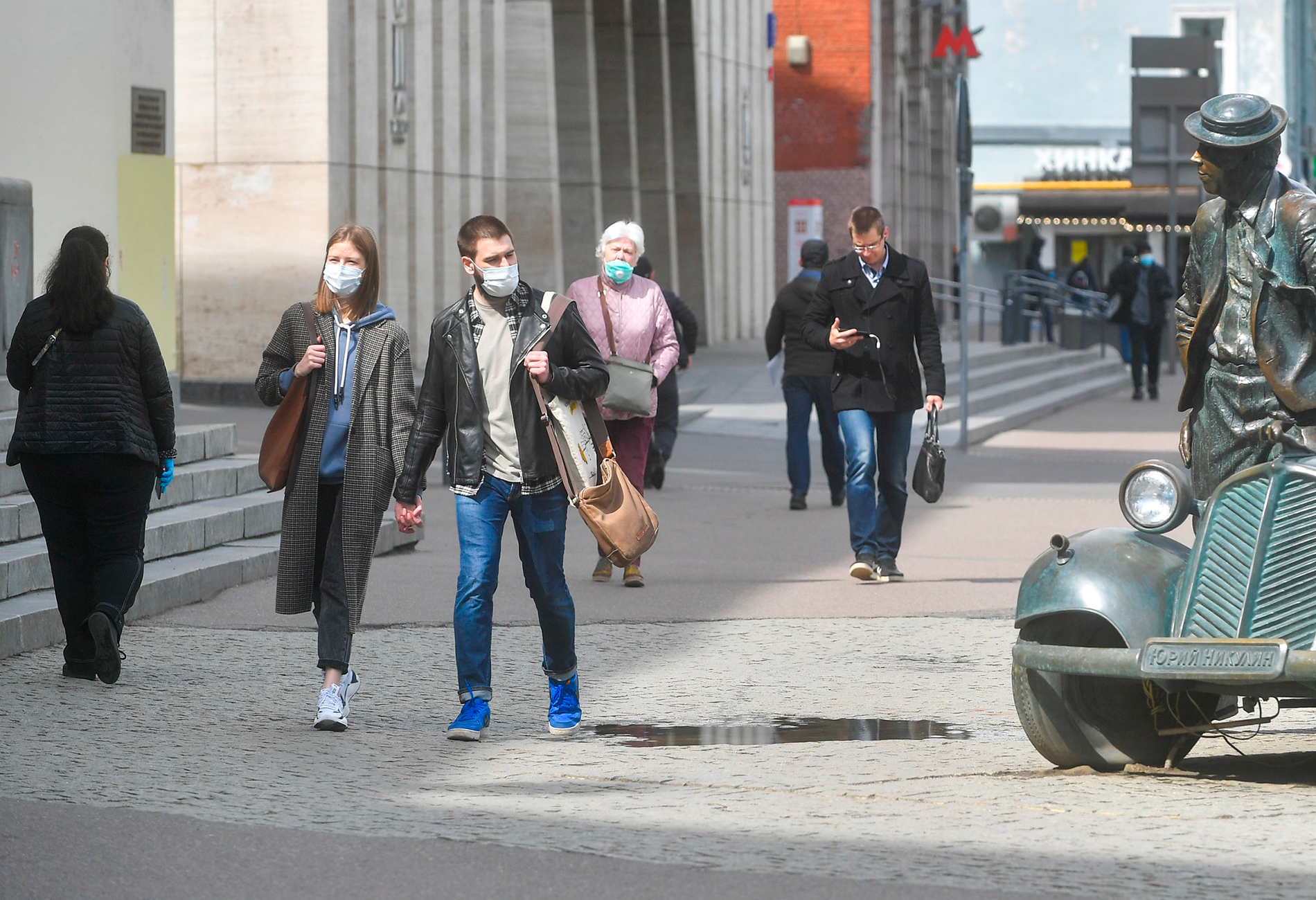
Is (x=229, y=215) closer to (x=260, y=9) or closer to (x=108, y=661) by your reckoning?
(x=260, y=9)

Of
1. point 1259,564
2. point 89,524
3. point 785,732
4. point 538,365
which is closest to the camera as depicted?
point 1259,564

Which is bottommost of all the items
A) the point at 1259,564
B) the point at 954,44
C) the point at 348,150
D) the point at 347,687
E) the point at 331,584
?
the point at 347,687

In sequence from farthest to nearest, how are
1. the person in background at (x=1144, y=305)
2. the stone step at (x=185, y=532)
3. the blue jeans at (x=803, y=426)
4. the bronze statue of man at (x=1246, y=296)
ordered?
the person in background at (x=1144, y=305), the blue jeans at (x=803, y=426), the stone step at (x=185, y=532), the bronze statue of man at (x=1246, y=296)

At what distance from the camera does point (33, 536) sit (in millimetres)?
9688

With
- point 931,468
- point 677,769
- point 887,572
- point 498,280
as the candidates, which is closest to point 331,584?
point 498,280

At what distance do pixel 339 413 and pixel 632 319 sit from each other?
3.41m

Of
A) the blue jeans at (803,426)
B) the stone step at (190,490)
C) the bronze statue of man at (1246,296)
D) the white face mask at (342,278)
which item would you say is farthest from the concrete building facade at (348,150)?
the bronze statue of man at (1246,296)

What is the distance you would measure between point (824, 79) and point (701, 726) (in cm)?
3776

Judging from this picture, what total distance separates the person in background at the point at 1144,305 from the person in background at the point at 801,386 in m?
12.9

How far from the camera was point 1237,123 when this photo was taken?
636 centimetres

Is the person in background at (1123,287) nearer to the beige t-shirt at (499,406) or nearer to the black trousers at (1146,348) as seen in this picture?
the black trousers at (1146,348)

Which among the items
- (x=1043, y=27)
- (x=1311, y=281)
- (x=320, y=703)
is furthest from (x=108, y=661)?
(x=1043, y=27)

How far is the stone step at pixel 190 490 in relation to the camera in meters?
9.56

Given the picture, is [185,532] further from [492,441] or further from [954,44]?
[954,44]
